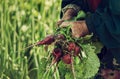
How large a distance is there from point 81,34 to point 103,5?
6.6 inches

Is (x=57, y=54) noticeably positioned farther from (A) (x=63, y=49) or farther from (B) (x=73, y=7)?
(B) (x=73, y=7)

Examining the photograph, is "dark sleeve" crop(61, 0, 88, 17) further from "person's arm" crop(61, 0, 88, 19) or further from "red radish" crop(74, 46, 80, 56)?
"red radish" crop(74, 46, 80, 56)

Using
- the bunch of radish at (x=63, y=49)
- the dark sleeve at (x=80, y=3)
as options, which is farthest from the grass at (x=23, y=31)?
the bunch of radish at (x=63, y=49)

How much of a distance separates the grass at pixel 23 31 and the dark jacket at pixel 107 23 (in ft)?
5.63

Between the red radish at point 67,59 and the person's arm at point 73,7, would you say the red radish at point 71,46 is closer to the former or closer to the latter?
the red radish at point 67,59

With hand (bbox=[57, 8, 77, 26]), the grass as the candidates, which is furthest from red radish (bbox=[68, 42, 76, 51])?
the grass

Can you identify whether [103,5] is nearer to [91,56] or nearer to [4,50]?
[91,56]

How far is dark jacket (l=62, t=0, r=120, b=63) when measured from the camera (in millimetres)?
1908

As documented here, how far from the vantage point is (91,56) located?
2.01 m

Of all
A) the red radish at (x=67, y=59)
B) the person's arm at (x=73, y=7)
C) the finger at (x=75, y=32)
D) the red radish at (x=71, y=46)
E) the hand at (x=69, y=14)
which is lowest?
the red radish at (x=67, y=59)

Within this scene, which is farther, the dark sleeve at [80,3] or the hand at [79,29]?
the dark sleeve at [80,3]

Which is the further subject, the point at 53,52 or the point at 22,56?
the point at 22,56

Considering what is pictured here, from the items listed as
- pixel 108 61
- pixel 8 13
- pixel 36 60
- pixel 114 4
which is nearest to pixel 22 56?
pixel 36 60

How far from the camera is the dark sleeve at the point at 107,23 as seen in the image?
191cm
